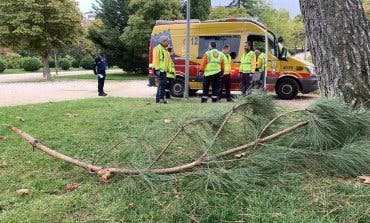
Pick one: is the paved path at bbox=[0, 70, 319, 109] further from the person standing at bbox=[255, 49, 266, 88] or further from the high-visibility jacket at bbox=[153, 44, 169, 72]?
the high-visibility jacket at bbox=[153, 44, 169, 72]

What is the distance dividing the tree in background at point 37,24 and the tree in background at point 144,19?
11.9ft

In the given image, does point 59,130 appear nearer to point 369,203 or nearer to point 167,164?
point 167,164

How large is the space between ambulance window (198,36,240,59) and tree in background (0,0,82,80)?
39.2ft

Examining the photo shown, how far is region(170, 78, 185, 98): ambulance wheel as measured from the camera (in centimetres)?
1512

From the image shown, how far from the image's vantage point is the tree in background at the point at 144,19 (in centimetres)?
2747

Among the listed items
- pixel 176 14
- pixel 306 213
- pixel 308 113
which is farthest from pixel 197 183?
pixel 176 14

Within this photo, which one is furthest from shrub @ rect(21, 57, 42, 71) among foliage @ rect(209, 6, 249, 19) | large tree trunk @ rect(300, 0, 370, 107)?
large tree trunk @ rect(300, 0, 370, 107)

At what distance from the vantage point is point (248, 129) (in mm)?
3580

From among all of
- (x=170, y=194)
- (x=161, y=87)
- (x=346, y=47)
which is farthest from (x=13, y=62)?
(x=170, y=194)

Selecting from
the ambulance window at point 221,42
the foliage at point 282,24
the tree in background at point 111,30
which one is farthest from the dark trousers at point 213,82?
the foliage at point 282,24

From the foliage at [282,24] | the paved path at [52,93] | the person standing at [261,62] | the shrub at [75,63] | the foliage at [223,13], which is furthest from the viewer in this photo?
the shrub at [75,63]

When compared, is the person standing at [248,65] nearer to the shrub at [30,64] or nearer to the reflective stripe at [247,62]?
the reflective stripe at [247,62]

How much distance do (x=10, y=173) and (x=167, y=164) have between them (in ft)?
4.77

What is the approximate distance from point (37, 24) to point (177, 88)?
1210 cm
